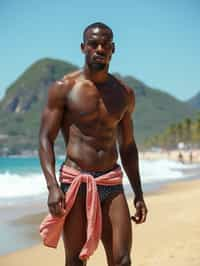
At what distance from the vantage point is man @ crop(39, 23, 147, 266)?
3633mm

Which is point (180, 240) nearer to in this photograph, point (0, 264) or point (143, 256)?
point (143, 256)

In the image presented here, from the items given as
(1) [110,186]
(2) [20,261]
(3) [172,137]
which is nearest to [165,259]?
(2) [20,261]

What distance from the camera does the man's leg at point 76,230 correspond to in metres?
3.65

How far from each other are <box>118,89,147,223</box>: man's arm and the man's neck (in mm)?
272

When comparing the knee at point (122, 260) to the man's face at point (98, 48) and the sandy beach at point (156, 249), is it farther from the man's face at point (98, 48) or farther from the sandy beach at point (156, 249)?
the sandy beach at point (156, 249)

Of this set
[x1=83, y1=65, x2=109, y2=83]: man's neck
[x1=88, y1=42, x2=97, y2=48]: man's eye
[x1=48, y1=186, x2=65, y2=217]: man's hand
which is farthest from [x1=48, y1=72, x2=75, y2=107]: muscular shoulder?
[x1=48, y1=186, x2=65, y2=217]: man's hand

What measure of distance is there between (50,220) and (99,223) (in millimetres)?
305

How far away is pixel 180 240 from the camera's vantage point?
319 inches

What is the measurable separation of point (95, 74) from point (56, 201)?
85 centimetres

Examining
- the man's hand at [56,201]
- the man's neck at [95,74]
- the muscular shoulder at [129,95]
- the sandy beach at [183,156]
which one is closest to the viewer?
the man's hand at [56,201]

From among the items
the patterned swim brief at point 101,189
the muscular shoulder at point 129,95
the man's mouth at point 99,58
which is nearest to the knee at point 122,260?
the patterned swim brief at point 101,189

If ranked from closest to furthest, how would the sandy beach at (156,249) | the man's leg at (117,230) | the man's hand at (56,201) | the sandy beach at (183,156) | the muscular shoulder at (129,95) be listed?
1. the man's hand at (56,201)
2. the man's leg at (117,230)
3. the muscular shoulder at (129,95)
4. the sandy beach at (156,249)
5. the sandy beach at (183,156)

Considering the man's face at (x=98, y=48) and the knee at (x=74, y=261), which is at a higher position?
the man's face at (x=98, y=48)

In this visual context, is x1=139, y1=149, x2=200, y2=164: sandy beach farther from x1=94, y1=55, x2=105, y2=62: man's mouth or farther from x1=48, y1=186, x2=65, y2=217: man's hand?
x1=48, y1=186, x2=65, y2=217: man's hand
